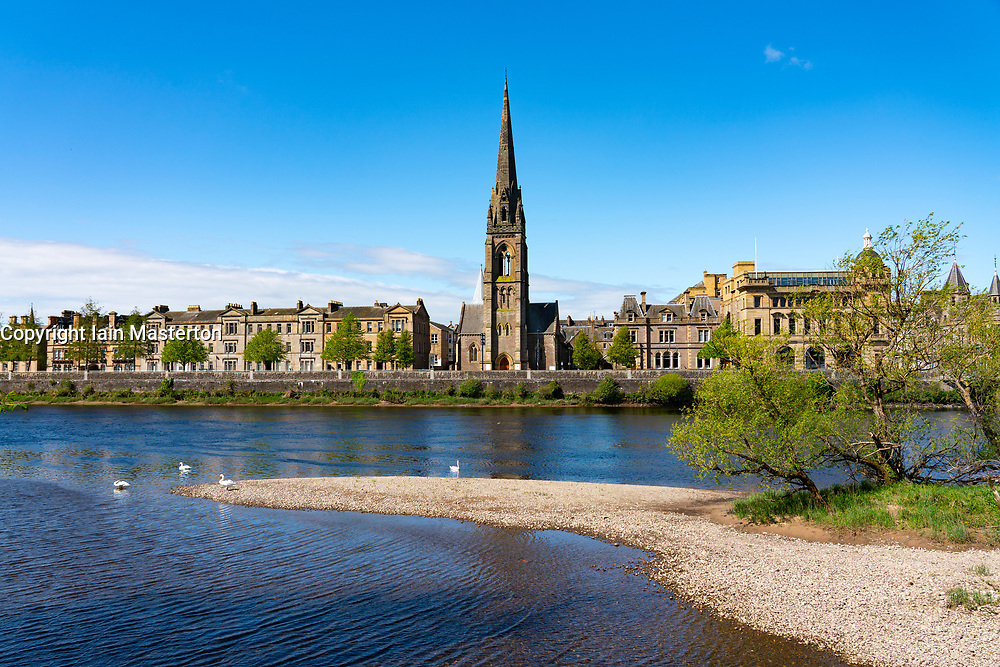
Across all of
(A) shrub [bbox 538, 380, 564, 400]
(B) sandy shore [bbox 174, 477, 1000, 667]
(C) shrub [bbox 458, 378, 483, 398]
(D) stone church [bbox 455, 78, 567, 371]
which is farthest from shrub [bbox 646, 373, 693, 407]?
(B) sandy shore [bbox 174, 477, 1000, 667]

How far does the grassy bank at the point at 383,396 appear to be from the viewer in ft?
255

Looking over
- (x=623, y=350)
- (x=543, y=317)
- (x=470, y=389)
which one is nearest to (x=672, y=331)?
(x=623, y=350)

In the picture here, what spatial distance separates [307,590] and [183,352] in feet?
322

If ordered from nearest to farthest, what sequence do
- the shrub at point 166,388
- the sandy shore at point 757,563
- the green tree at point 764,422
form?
the sandy shore at point 757,563 < the green tree at point 764,422 < the shrub at point 166,388

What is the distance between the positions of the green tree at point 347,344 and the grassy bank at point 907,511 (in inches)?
3226

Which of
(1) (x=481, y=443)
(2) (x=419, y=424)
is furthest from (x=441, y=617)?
(2) (x=419, y=424)

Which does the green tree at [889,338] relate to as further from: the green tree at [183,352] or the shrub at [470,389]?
the green tree at [183,352]

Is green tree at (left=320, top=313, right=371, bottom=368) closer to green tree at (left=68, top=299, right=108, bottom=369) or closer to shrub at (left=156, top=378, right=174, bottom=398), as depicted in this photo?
shrub at (left=156, top=378, right=174, bottom=398)

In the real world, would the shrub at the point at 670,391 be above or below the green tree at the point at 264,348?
below

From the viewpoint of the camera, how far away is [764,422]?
19547 millimetres

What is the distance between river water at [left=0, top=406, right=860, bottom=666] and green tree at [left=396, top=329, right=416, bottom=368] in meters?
63.6

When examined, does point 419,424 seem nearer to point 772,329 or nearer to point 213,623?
point 213,623

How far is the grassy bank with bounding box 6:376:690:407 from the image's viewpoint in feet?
255

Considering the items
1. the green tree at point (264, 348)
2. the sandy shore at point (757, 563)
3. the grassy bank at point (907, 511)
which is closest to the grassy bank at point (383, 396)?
the green tree at point (264, 348)
